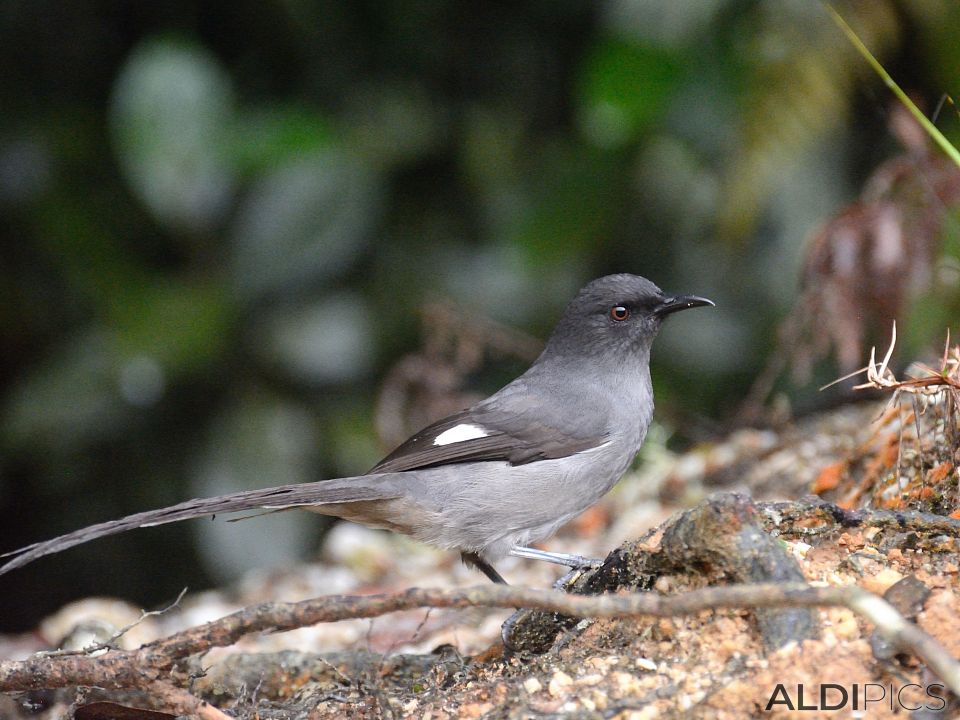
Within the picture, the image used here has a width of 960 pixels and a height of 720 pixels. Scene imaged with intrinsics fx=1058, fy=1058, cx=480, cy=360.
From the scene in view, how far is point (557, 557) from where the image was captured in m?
3.88

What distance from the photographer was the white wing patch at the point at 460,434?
4227 millimetres

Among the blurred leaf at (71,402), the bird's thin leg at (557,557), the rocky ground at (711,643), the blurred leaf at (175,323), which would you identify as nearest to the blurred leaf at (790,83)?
the rocky ground at (711,643)

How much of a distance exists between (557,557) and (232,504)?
4.09 ft

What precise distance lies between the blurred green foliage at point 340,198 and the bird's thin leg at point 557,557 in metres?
1.79

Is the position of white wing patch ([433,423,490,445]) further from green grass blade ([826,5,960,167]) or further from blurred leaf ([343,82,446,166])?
blurred leaf ([343,82,446,166])

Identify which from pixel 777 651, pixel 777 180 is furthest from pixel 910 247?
pixel 777 651

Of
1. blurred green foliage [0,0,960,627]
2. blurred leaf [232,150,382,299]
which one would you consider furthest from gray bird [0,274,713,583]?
blurred leaf [232,150,382,299]

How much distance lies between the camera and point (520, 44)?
6.28m

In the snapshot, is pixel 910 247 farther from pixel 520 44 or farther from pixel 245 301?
pixel 245 301

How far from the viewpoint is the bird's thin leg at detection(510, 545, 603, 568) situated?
145 inches

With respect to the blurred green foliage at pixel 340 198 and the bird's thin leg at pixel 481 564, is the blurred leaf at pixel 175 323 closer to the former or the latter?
the blurred green foliage at pixel 340 198

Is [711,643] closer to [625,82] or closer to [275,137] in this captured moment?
[625,82]

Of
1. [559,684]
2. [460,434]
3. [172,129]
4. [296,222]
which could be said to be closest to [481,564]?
[460,434]

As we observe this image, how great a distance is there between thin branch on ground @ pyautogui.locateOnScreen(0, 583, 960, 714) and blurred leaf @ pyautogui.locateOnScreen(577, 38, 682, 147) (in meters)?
3.53
